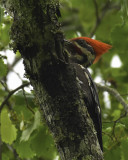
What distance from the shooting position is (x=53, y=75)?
73.5 inches

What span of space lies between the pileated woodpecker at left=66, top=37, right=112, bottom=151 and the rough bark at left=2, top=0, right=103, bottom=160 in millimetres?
1007

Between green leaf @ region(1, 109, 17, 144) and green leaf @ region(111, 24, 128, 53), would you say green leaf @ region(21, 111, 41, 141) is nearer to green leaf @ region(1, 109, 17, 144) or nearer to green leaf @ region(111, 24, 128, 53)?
→ green leaf @ region(1, 109, 17, 144)

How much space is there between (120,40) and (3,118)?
1296mm

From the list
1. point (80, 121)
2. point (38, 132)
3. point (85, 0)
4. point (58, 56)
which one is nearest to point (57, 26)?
point (58, 56)

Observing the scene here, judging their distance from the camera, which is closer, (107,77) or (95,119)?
(95,119)

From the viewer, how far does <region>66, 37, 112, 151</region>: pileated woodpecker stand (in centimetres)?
315

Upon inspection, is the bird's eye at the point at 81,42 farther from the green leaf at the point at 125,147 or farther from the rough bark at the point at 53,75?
the rough bark at the point at 53,75

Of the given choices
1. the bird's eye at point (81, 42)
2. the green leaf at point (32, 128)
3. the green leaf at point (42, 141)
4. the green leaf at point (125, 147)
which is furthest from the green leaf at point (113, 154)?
the bird's eye at point (81, 42)

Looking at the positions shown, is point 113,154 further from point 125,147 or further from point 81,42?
point 81,42

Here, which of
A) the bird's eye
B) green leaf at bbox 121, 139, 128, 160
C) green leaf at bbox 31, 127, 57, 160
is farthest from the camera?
the bird's eye

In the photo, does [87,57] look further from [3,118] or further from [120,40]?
[3,118]

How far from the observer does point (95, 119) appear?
3.08m

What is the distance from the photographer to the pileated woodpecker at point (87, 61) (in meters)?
3.15

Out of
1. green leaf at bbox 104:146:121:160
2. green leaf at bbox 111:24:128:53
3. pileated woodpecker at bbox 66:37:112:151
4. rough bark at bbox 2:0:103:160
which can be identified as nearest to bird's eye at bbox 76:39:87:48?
pileated woodpecker at bbox 66:37:112:151
